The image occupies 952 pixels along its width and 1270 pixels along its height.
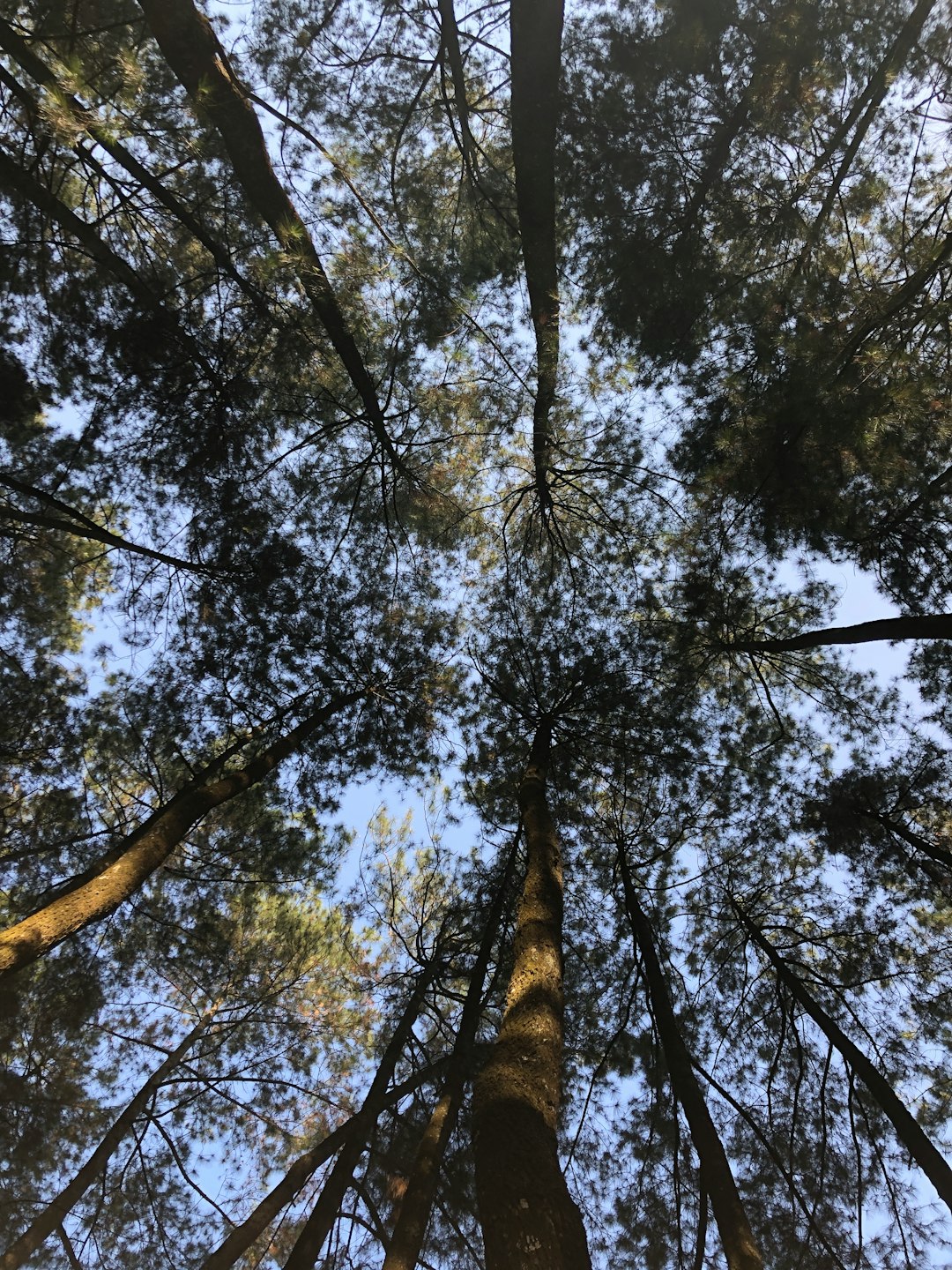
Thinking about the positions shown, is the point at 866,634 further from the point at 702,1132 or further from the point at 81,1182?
the point at 81,1182

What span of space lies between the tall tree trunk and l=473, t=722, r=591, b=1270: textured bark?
1.62 m

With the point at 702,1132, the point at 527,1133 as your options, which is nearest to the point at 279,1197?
the point at 702,1132

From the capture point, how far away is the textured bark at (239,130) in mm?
3770

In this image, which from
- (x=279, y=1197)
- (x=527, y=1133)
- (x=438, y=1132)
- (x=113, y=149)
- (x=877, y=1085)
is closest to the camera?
(x=527, y=1133)

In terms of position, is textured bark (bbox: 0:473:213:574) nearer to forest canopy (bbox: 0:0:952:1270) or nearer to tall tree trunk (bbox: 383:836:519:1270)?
forest canopy (bbox: 0:0:952:1270)

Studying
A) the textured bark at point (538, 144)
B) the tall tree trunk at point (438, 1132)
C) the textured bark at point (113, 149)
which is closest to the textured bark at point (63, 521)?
the textured bark at point (113, 149)

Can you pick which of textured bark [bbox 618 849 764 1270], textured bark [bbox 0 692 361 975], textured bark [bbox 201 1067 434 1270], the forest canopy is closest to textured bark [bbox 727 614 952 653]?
the forest canopy

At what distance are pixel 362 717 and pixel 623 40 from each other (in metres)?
6.09

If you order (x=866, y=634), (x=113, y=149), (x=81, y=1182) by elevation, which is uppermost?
(x=113, y=149)

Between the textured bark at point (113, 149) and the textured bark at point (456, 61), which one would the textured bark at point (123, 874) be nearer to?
the textured bark at point (113, 149)

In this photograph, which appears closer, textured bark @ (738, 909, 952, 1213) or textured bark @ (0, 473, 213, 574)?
textured bark @ (738, 909, 952, 1213)

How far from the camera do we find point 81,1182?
4895mm

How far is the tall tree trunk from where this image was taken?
11.8 feet

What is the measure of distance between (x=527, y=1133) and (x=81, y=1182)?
4.63 metres
